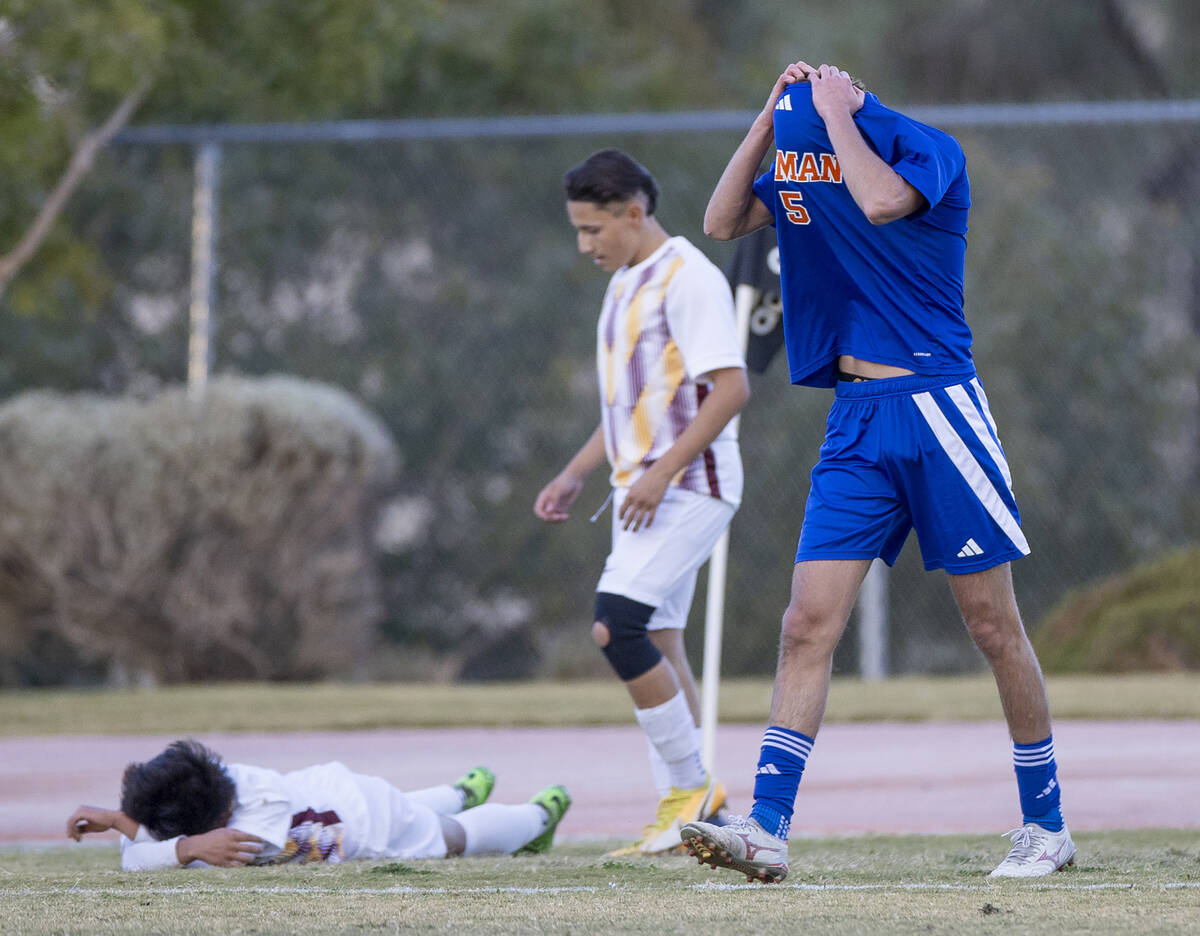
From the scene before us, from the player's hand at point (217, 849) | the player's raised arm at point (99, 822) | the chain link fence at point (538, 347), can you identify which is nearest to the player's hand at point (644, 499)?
the player's hand at point (217, 849)

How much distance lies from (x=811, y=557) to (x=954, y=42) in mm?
17146

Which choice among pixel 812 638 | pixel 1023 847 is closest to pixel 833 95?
pixel 812 638

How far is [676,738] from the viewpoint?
203 inches

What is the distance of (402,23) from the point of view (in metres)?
11.5

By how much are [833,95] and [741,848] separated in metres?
1.67

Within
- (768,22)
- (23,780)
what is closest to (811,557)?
(23,780)

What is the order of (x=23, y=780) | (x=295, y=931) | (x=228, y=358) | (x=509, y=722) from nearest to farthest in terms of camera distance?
(x=295, y=931), (x=23, y=780), (x=509, y=722), (x=228, y=358)

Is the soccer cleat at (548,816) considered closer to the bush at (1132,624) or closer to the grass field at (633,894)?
the grass field at (633,894)

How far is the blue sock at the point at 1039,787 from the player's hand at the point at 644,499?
1296 mm

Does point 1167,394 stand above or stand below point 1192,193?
below

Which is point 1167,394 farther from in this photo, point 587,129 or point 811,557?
point 811,557

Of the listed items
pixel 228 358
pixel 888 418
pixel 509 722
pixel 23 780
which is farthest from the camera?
pixel 228 358

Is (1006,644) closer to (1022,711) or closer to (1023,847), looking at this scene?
(1022,711)

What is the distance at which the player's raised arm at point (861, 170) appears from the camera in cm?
380
